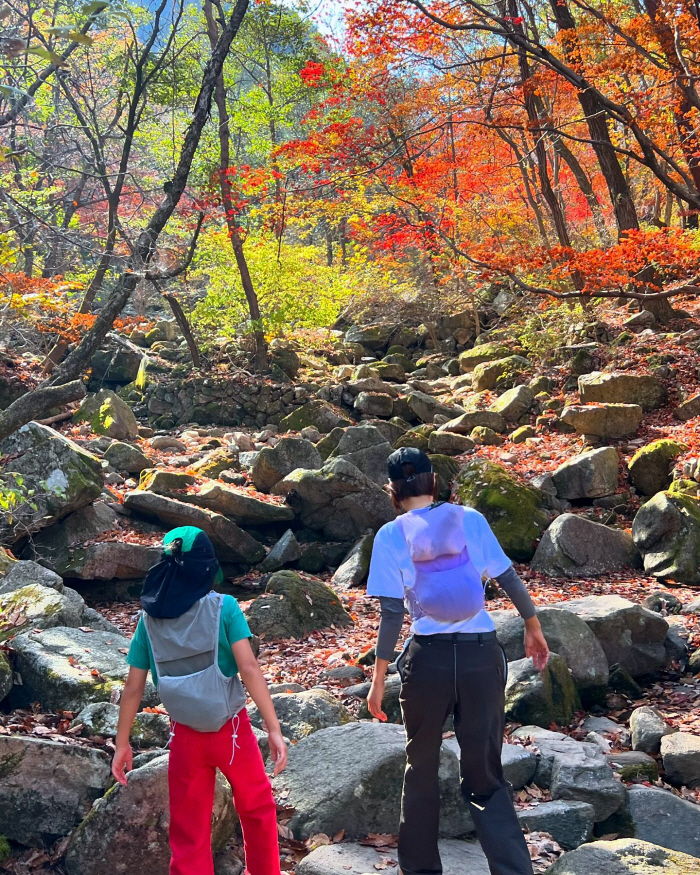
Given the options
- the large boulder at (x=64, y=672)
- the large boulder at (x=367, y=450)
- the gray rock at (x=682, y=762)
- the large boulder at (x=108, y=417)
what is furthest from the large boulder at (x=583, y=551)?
the large boulder at (x=108, y=417)

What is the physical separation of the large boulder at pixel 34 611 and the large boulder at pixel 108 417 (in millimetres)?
9013

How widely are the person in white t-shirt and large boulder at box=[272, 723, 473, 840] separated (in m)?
0.67

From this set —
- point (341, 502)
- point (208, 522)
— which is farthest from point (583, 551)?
point (208, 522)

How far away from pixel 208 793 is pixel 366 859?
99cm

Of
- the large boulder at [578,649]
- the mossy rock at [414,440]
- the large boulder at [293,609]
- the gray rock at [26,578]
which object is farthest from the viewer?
the mossy rock at [414,440]

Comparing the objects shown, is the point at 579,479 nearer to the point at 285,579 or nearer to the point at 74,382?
the point at 285,579

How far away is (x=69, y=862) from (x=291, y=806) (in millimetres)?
1051

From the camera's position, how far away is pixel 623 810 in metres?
3.84

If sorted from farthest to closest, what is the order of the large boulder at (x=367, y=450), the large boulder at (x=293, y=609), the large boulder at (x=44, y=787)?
the large boulder at (x=367, y=450), the large boulder at (x=293, y=609), the large boulder at (x=44, y=787)

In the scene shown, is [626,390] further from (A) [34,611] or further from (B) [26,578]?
(A) [34,611]

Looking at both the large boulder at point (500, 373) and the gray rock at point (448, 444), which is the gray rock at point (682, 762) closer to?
the gray rock at point (448, 444)

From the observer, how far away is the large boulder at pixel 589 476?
1106cm

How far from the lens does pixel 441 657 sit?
279 centimetres

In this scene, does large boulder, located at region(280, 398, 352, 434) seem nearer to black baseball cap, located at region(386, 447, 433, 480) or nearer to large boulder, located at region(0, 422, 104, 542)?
large boulder, located at region(0, 422, 104, 542)
